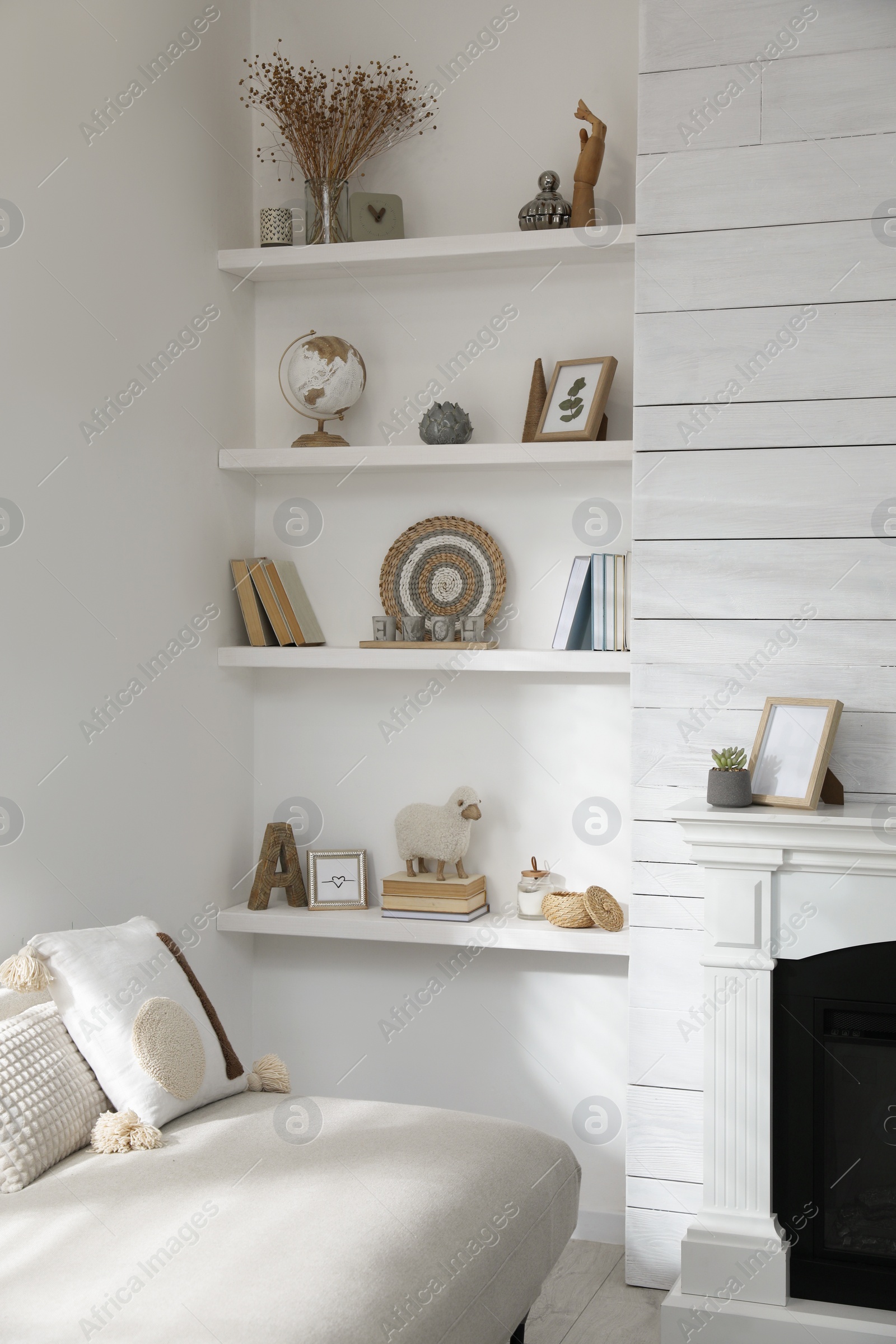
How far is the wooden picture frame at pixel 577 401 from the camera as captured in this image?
287 cm

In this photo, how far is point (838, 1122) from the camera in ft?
7.57

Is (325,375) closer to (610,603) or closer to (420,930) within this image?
(610,603)

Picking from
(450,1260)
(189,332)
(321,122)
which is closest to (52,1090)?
(450,1260)

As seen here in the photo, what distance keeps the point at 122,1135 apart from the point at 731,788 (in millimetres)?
1329

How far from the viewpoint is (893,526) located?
2.47 m

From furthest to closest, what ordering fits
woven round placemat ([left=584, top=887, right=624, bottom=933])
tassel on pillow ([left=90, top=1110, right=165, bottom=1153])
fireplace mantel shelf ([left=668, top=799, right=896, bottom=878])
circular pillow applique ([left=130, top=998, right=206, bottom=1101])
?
woven round placemat ([left=584, top=887, right=624, bottom=933]) < fireplace mantel shelf ([left=668, top=799, right=896, bottom=878]) < circular pillow applique ([left=130, top=998, right=206, bottom=1101]) < tassel on pillow ([left=90, top=1110, right=165, bottom=1153])

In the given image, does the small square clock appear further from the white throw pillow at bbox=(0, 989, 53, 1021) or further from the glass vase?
the white throw pillow at bbox=(0, 989, 53, 1021)

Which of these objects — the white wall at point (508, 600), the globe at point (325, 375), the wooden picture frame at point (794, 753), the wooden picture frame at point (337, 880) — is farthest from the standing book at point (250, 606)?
the wooden picture frame at point (794, 753)

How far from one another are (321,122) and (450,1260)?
2.71m

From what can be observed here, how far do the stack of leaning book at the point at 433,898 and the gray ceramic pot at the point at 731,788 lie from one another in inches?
32.4

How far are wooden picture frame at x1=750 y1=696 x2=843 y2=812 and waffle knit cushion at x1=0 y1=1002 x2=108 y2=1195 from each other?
143cm

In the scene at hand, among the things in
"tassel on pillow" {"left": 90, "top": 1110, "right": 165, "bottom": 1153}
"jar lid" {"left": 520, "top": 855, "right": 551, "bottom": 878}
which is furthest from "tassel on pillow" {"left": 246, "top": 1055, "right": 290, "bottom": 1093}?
"jar lid" {"left": 520, "top": 855, "right": 551, "bottom": 878}

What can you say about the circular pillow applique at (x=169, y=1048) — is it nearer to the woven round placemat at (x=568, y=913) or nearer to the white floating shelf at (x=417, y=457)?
the woven round placemat at (x=568, y=913)

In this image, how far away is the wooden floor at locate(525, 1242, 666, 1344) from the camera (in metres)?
2.36
